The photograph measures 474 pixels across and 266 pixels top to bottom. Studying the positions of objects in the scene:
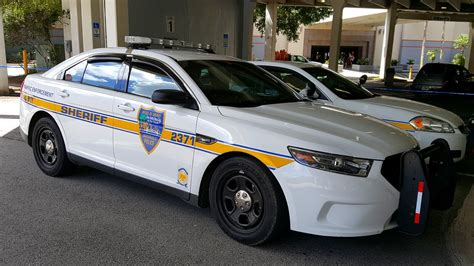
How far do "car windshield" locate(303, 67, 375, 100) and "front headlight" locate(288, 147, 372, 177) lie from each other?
3286mm

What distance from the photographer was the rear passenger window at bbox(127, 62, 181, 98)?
4.34m

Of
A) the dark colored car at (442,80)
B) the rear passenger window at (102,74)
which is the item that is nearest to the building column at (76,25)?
the rear passenger window at (102,74)

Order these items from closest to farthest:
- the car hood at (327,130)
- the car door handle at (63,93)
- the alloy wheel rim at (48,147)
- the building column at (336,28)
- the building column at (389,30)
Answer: the car hood at (327,130) < the car door handle at (63,93) < the alloy wheel rim at (48,147) < the building column at (336,28) < the building column at (389,30)

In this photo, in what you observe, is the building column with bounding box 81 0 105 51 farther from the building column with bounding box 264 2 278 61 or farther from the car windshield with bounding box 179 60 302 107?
the building column with bounding box 264 2 278 61

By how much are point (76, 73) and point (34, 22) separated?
1419 centimetres

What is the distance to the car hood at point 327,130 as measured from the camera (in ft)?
11.2

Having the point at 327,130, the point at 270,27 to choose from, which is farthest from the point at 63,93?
the point at 270,27

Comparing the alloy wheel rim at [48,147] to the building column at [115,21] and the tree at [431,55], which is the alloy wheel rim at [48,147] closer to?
the building column at [115,21]

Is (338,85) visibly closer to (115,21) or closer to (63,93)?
(63,93)

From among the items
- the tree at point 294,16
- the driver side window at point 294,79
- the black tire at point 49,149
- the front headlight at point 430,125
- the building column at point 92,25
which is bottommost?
the black tire at point 49,149

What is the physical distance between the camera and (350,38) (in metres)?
57.4

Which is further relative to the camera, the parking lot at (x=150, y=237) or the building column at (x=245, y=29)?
the building column at (x=245, y=29)

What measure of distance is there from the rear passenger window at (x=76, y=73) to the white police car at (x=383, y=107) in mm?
3014

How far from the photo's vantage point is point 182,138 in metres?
4.00
